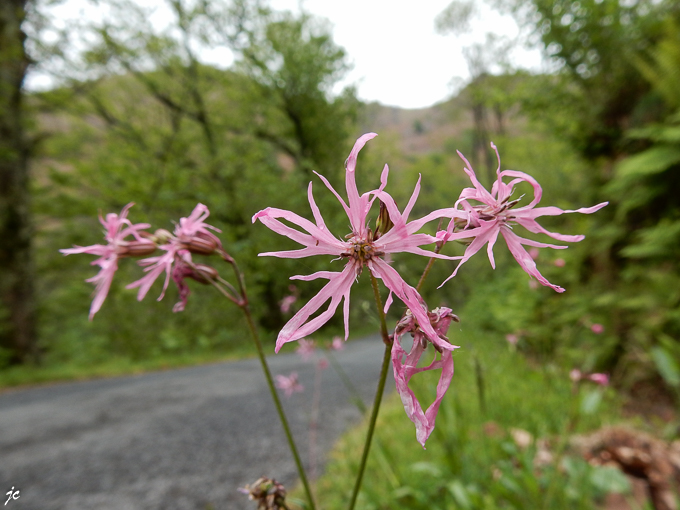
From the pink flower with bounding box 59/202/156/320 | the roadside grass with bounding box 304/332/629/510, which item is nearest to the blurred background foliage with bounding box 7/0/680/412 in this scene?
the roadside grass with bounding box 304/332/629/510

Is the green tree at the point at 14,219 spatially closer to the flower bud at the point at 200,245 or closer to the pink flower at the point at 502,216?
the flower bud at the point at 200,245

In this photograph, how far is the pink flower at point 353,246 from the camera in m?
0.58

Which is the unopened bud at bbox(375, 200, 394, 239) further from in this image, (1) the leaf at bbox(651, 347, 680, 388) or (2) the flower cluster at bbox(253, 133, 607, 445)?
(1) the leaf at bbox(651, 347, 680, 388)

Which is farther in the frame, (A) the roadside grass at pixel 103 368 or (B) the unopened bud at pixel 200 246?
(A) the roadside grass at pixel 103 368

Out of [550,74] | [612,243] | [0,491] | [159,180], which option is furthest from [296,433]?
[159,180]

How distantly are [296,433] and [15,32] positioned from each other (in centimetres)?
1141

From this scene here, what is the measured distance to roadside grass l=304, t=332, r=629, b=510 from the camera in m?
1.75

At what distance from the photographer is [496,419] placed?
3088mm

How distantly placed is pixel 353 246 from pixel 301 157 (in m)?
8.61

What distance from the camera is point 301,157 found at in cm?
889

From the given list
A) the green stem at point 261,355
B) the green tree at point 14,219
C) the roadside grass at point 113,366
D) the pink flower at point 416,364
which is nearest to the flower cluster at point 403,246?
the pink flower at point 416,364

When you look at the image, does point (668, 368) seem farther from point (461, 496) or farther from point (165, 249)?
point (165, 249)

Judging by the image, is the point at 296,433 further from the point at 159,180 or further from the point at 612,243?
the point at 159,180

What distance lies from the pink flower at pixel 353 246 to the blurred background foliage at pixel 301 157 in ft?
8.31
